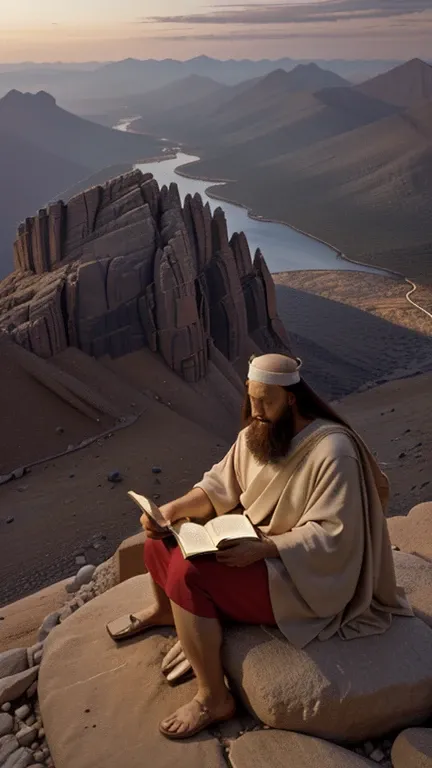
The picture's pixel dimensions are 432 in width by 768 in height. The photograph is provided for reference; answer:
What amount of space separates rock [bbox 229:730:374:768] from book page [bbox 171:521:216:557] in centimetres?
111

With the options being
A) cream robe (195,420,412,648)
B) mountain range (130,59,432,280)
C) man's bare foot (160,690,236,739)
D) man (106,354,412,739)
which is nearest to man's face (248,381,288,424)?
man (106,354,412,739)

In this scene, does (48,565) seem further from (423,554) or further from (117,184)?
(117,184)

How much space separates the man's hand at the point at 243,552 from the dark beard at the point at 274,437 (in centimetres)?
51

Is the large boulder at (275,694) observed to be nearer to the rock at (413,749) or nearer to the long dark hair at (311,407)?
the rock at (413,749)

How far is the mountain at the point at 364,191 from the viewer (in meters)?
58.6

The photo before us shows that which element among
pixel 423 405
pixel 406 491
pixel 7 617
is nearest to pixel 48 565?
pixel 7 617

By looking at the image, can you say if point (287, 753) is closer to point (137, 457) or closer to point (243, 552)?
point (243, 552)

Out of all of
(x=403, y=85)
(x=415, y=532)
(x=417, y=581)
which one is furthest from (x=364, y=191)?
(x=403, y=85)

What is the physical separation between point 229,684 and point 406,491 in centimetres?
777

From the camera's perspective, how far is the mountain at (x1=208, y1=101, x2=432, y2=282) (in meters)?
58.6

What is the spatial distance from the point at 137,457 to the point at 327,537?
9.62 m

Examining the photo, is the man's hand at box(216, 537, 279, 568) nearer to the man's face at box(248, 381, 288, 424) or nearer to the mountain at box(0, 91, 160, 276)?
the man's face at box(248, 381, 288, 424)

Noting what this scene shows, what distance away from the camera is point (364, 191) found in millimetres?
77125

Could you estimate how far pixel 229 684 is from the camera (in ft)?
14.2
